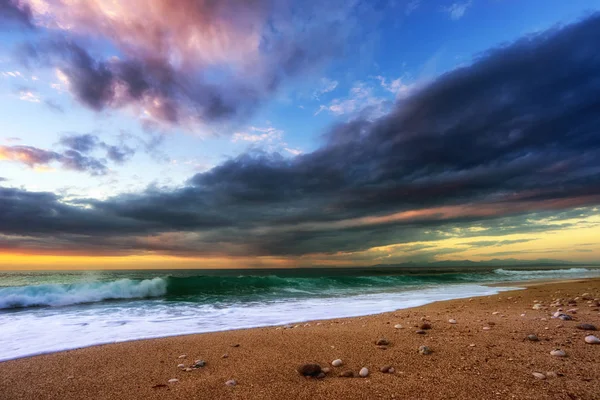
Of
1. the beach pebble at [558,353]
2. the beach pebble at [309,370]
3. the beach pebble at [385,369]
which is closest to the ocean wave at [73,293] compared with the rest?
the beach pebble at [309,370]

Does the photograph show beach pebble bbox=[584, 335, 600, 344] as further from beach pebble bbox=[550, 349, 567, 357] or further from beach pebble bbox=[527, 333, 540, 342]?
beach pebble bbox=[550, 349, 567, 357]

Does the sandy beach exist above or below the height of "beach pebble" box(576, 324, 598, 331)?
below

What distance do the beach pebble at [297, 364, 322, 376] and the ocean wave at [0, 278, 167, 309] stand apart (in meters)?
14.2

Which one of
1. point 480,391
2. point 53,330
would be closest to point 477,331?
point 480,391

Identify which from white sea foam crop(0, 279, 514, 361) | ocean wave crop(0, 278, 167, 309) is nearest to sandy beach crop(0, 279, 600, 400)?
white sea foam crop(0, 279, 514, 361)

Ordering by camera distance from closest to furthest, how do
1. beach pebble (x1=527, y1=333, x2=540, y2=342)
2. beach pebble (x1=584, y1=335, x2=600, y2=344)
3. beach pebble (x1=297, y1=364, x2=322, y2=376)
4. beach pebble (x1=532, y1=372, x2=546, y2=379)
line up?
beach pebble (x1=532, y1=372, x2=546, y2=379), beach pebble (x1=297, y1=364, x2=322, y2=376), beach pebble (x1=584, y1=335, x2=600, y2=344), beach pebble (x1=527, y1=333, x2=540, y2=342)

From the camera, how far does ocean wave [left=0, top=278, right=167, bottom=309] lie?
516 inches

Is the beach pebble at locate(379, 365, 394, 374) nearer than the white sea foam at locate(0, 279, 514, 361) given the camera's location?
Yes

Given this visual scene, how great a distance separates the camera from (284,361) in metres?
4.18

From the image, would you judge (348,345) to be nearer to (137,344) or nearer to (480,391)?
Result: (480,391)

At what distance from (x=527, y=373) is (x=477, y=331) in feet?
7.60

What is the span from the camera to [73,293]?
14930mm

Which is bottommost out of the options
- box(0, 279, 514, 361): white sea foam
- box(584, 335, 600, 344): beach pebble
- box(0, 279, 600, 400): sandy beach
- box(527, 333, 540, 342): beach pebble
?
box(0, 279, 514, 361): white sea foam

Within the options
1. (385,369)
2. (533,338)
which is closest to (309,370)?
(385,369)
